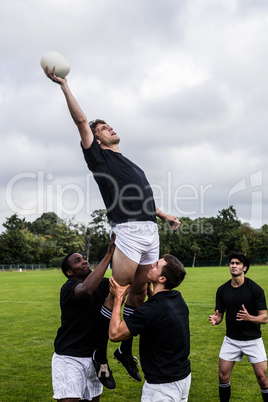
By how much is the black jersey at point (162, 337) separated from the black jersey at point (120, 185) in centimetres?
84

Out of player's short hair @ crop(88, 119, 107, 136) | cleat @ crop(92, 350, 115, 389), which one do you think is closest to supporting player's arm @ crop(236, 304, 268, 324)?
cleat @ crop(92, 350, 115, 389)

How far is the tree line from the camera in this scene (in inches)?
3258

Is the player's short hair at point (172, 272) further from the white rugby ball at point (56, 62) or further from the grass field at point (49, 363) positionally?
the grass field at point (49, 363)

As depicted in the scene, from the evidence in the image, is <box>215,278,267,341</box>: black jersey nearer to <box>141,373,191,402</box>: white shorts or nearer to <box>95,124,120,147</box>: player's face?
<box>141,373,191,402</box>: white shorts

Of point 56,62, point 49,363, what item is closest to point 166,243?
point 49,363

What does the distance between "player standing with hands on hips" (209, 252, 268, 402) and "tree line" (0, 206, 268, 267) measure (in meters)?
76.2

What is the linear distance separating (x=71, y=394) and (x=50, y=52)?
3749mm

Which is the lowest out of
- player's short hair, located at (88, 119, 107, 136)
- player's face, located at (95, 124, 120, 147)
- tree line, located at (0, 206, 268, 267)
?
tree line, located at (0, 206, 268, 267)

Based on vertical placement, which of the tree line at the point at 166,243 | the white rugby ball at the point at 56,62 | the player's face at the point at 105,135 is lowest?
the tree line at the point at 166,243

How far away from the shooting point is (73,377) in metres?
4.75

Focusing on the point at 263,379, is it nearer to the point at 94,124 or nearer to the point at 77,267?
the point at 77,267

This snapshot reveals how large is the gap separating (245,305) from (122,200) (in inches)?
148

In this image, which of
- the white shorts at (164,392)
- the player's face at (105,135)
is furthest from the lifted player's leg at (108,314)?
the player's face at (105,135)

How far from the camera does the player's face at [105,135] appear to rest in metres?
4.19
